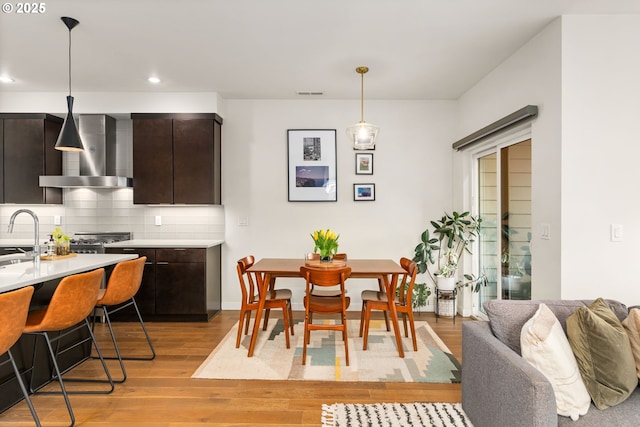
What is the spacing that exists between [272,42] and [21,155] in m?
3.52

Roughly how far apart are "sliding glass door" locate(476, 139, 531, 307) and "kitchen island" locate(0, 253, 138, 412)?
359 centimetres

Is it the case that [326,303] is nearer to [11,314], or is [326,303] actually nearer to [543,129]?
[11,314]

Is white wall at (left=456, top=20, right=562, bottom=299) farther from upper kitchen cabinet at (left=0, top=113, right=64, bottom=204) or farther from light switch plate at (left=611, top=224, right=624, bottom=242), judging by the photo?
upper kitchen cabinet at (left=0, top=113, right=64, bottom=204)

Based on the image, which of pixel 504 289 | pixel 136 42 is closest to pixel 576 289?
pixel 504 289

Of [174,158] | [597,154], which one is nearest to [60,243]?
[174,158]

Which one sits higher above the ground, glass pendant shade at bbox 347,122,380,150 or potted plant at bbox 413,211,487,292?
glass pendant shade at bbox 347,122,380,150

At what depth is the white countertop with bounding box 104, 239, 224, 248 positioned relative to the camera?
4402mm

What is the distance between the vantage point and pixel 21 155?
4605 millimetres

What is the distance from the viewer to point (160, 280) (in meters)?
4.42

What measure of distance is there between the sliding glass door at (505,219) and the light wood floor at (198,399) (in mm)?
1459

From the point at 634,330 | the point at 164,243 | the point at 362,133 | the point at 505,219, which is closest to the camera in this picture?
the point at 634,330

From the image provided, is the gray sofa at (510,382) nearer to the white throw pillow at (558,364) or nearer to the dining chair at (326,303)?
the white throw pillow at (558,364)

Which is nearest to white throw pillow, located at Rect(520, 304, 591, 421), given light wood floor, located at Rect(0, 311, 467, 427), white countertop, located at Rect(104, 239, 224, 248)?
light wood floor, located at Rect(0, 311, 467, 427)

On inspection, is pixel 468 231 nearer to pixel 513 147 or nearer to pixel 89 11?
pixel 513 147
